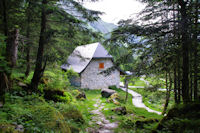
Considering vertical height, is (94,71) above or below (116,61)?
below

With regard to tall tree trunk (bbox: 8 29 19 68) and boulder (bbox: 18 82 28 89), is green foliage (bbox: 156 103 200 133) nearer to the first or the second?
tall tree trunk (bbox: 8 29 19 68)

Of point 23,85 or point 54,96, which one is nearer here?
point 23,85

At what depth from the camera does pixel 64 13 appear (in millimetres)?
6441

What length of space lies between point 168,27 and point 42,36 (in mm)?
5671

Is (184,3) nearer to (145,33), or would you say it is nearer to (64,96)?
(145,33)

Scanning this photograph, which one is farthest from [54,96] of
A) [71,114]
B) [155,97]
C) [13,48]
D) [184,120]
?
[155,97]

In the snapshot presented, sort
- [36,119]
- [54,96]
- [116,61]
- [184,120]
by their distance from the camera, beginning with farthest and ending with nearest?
[54,96], [116,61], [36,119], [184,120]

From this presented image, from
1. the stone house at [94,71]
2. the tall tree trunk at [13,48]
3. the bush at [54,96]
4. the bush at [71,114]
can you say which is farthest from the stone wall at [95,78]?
→ the tall tree trunk at [13,48]

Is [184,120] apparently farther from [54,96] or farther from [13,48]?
[54,96]

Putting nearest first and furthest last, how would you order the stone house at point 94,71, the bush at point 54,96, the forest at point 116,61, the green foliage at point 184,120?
the green foliage at point 184,120 → the forest at point 116,61 → the bush at point 54,96 → the stone house at point 94,71

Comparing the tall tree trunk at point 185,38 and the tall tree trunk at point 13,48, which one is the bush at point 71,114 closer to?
the tall tree trunk at point 13,48

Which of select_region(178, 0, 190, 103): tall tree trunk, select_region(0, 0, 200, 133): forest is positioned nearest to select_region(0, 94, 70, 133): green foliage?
select_region(0, 0, 200, 133): forest

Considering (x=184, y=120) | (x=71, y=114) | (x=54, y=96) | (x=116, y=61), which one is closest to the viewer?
(x=184, y=120)

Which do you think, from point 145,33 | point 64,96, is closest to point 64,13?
point 145,33
